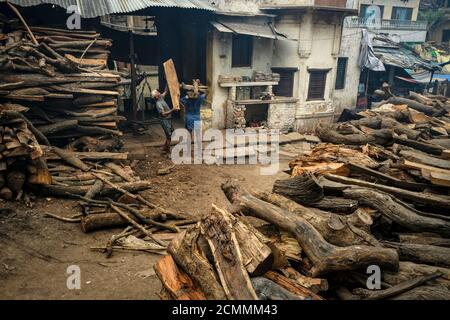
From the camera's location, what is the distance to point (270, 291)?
157 inches

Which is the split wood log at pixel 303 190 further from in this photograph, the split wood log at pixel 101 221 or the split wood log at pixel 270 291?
the split wood log at pixel 101 221

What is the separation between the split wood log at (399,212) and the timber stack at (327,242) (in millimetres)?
16

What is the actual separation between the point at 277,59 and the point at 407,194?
1485 cm

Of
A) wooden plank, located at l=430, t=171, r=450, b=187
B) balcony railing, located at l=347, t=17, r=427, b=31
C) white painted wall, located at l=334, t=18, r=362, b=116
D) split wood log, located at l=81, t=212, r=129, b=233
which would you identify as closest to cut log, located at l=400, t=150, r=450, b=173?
wooden plank, located at l=430, t=171, r=450, b=187

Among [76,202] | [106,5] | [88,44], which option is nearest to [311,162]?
[76,202]

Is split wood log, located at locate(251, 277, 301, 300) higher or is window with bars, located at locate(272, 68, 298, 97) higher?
window with bars, located at locate(272, 68, 298, 97)

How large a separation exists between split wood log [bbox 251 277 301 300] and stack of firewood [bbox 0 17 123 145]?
8.07 metres

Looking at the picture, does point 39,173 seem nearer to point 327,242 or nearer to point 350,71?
point 327,242

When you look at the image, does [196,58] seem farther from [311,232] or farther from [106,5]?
[311,232]

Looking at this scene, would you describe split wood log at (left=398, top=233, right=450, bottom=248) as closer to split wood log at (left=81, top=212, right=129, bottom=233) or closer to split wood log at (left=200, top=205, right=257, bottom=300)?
split wood log at (left=200, top=205, right=257, bottom=300)

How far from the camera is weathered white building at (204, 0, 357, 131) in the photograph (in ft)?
56.0

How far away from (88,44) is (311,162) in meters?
8.70

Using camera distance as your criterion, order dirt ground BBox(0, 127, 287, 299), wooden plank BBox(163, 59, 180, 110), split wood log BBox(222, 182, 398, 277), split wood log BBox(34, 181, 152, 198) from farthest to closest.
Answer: wooden plank BBox(163, 59, 180, 110)
split wood log BBox(34, 181, 152, 198)
dirt ground BBox(0, 127, 287, 299)
split wood log BBox(222, 182, 398, 277)
